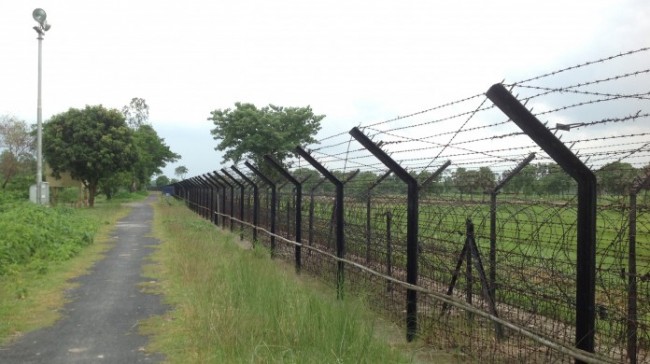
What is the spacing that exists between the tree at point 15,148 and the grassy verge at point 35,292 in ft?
93.7

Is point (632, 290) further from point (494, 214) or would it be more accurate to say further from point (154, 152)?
point (154, 152)

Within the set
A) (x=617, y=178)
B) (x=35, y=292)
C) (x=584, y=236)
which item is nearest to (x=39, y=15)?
(x=35, y=292)

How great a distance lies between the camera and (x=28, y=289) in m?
7.55

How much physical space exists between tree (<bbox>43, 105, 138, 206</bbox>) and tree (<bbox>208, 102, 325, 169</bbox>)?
4981mm

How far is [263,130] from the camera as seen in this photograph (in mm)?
28922

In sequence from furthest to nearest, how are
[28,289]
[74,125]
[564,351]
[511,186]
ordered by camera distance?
[74,125] < [28,289] < [511,186] < [564,351]

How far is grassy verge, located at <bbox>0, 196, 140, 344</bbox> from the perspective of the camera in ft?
19.2

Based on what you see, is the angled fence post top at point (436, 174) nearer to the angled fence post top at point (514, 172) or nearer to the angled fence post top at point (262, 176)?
the angled fence post top at point (514, 172)

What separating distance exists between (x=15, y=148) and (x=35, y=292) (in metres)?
33.5

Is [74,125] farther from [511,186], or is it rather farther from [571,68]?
[571,68]

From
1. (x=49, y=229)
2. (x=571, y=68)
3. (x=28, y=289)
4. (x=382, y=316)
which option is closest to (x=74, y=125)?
(x=49, y=229)

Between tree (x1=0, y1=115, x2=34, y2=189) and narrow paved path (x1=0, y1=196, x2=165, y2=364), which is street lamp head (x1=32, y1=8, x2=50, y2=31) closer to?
narrow paved path (x1=0, y1=196, x2=165, y2=364)

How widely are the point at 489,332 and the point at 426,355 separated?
22.4 inches

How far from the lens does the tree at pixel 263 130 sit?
2889 cm
